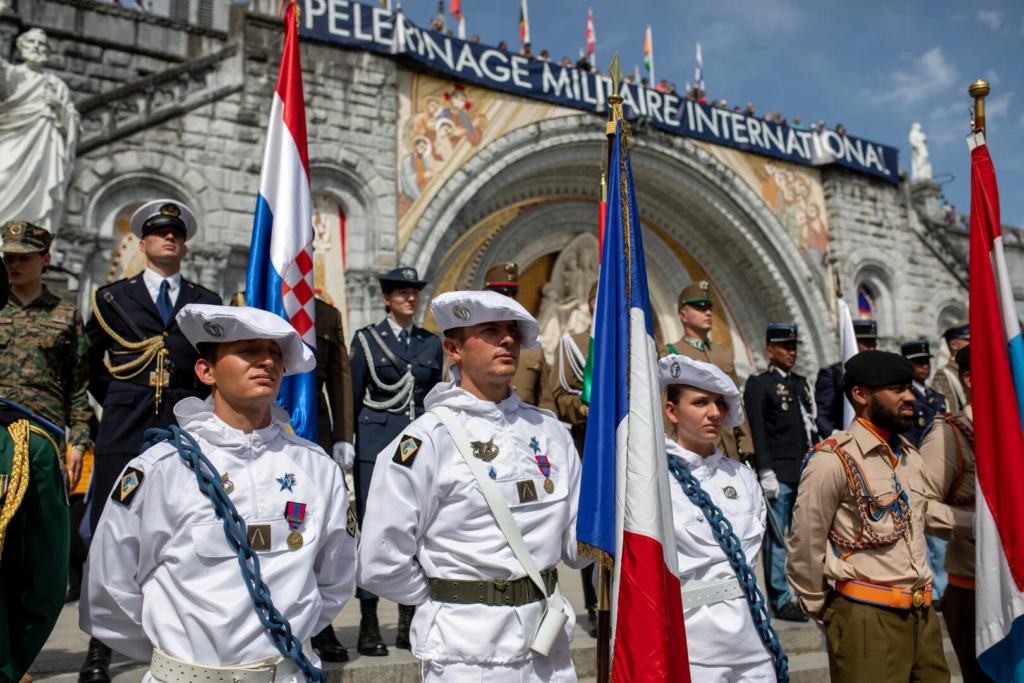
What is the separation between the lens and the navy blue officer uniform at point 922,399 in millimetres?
6387

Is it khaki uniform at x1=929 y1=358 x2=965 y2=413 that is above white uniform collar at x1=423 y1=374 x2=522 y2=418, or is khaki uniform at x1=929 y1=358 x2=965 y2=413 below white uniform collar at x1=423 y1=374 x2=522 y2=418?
above

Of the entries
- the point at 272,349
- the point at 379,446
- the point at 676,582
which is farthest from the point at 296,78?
the point at 676,582

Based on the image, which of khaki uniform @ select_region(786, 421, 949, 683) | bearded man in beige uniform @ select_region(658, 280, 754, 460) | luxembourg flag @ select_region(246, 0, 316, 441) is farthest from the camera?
bearded man in beige uniform @ select_region(658, 280, 754, 460)

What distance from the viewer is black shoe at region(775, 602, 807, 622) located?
5344 mm

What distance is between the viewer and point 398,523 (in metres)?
2.46

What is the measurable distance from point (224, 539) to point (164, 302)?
209 cm

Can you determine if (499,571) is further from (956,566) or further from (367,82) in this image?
(367,82)

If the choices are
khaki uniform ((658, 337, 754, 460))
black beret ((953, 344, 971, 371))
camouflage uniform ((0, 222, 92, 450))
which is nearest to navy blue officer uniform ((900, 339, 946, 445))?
khaki uniform ((658, 337, 754, 460))

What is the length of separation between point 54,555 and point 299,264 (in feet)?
7.99

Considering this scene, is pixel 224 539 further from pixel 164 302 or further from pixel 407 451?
pixel 164 302

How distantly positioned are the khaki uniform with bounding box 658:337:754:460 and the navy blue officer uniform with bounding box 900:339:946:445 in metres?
1.66

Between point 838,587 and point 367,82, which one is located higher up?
point 367,82

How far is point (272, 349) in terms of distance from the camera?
2518 mm

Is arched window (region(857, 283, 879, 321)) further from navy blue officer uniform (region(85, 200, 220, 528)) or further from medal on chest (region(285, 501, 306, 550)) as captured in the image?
medal on chest (region(285, 501, 306, 550))
